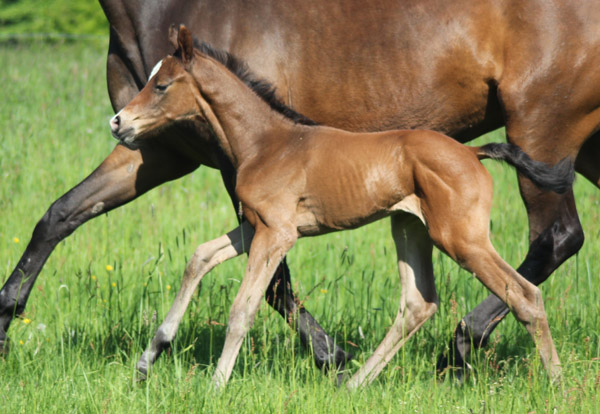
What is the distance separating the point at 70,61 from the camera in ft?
46.2

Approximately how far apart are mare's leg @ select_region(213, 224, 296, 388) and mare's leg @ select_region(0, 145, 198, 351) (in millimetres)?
1159

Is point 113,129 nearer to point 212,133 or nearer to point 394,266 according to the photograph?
point 212,133

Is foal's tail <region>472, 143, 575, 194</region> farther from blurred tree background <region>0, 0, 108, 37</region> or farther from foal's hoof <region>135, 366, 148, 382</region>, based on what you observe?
blurred tree background <region>0, 0, 108, 37</region>

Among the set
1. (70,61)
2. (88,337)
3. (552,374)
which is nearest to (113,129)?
(88,337)

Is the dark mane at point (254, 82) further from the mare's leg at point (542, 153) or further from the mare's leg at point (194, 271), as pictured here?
the mare's leg at point (542, 153)

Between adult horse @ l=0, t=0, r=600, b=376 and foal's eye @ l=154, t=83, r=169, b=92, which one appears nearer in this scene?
foal's eye @ l=154, t=83, r=169, b=92

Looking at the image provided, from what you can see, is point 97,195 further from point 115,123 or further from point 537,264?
point 537,264

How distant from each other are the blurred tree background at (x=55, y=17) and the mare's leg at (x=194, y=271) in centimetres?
1712

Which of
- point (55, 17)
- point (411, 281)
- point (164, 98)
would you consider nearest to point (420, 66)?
point (411, 281)

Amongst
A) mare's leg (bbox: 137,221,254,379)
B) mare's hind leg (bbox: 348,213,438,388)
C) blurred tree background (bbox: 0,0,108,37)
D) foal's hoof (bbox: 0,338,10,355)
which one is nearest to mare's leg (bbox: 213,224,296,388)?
mare's leg (bbox: 137,221,254,379)

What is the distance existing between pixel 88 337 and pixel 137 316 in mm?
321

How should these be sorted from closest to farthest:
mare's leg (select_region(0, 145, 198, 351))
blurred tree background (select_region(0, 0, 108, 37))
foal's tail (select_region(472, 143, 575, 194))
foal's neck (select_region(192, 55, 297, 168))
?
1. foal's tail (select_region(472, 143, 575, 194))
2. foal's neck (select_region(192, 55, 297, 168))
3. mare's leg (select_region(0, 145, 198, 351))
4. blurred tree background (select_region(0, 0, 108, 37))

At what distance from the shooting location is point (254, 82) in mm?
4055

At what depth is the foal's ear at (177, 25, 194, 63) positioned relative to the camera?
3.79m
